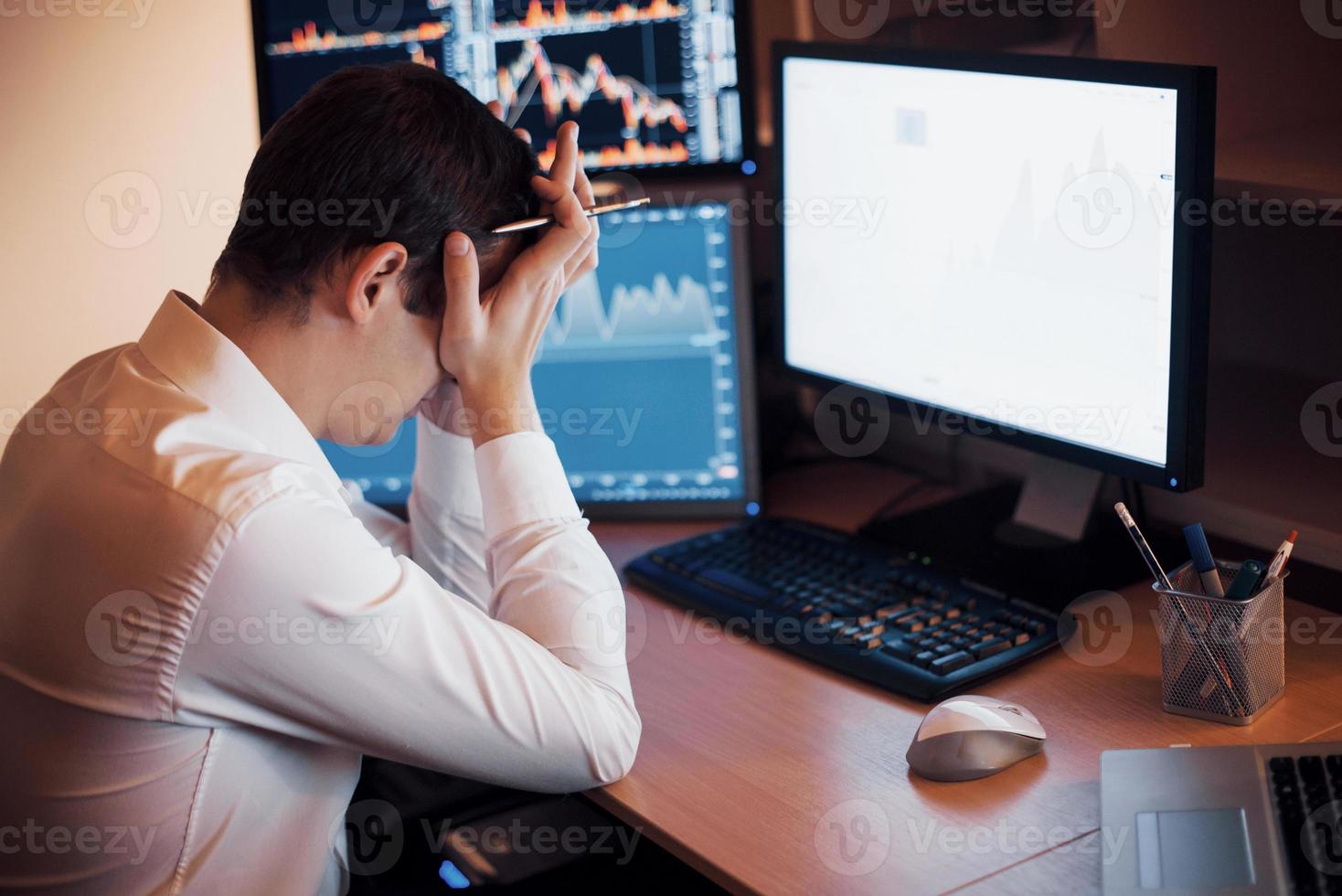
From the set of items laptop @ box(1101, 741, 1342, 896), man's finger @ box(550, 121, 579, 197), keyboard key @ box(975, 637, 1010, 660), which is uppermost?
man's finger @ box(550, 121, 579, 197)

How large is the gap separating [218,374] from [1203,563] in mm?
795

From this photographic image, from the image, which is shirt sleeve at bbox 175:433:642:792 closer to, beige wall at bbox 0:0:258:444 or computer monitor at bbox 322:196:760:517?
computer monitor at bbox 322:196:760:517

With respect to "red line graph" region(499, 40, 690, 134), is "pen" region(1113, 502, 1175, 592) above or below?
below

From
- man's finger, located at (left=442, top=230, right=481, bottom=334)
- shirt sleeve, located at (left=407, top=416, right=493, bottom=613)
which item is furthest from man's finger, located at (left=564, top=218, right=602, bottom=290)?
shirt sleeve, located at (left=407, top=416, right=493, bottom=613)

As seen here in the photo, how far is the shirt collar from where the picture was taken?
39.5 inches

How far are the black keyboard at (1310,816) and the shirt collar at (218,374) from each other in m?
0.73

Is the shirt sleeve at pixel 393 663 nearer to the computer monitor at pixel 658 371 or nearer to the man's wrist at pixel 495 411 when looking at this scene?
the man's wrist at pixel 495 411

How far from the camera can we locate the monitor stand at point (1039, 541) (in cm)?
129

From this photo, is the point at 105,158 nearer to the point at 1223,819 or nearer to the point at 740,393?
the point at 740,393

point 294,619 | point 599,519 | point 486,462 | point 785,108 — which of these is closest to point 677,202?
point 785,108

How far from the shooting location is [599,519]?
160 cm

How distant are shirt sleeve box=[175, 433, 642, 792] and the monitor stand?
44 centimetres

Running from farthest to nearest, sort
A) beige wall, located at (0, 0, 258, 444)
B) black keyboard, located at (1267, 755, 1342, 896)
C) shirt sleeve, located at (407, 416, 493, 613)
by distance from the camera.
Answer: beige wall, located at (0, 0, 258, 444), shirt sleeve, located at (407, 416, 493, 613), black keyboard, located at (1267, 755, 1342, 896)

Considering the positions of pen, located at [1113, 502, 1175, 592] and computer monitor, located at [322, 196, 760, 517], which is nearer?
pen, located at [1113, 502, 1175, 592]
